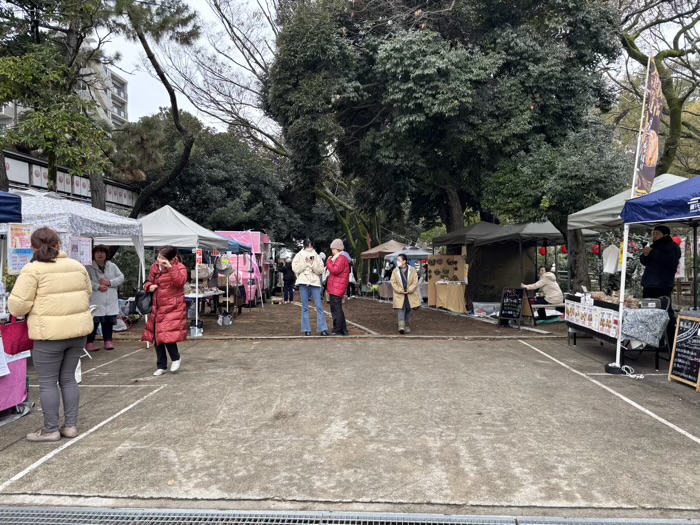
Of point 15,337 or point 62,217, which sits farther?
point 62,217

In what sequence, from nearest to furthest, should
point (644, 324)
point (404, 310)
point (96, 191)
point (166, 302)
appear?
point (166, 302) < point (644, 324) < point (404, 310) < point (96, 191)

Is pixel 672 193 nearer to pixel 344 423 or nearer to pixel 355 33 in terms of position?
pixel 344 423

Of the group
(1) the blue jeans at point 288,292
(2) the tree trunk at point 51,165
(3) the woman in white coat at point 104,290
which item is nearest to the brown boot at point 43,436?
(3) the woman in white coat at point 104,290

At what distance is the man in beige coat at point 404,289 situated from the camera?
10.3 meters

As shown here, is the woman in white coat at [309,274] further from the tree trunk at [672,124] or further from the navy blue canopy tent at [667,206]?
the tree trunk at [672,124]

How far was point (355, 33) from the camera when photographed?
13062mm

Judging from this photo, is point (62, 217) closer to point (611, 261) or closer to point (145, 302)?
point (145, 302)

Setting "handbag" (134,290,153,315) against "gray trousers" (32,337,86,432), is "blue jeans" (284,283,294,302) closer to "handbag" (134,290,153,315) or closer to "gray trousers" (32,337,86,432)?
"handbag" (134,290,153,315)

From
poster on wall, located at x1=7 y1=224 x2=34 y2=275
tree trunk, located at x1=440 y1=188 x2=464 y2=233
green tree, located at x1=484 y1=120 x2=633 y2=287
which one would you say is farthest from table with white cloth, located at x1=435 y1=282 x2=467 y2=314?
poster on wall, located at x1=7 y1=224 x2=34 y2=275

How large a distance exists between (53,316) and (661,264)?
7.46 meters

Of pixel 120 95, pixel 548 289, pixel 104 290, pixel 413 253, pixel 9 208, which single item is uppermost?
pixel 120 95

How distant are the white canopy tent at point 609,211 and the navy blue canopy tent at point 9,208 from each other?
741 cm

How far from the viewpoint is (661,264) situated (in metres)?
7.46

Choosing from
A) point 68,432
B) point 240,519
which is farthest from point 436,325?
point 240,519
